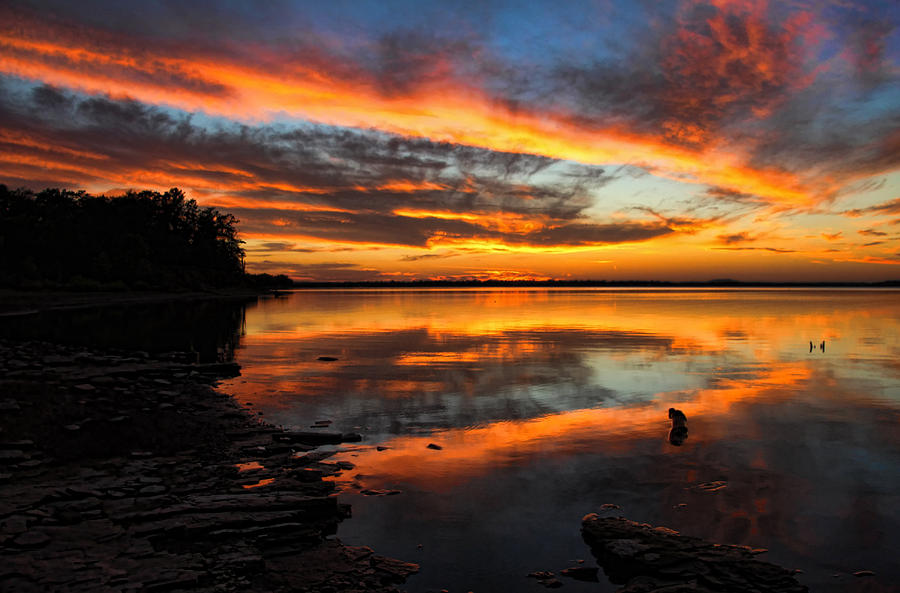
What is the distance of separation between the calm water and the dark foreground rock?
0.45 meters

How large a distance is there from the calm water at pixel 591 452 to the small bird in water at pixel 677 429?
0.30m

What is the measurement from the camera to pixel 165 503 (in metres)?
9.23

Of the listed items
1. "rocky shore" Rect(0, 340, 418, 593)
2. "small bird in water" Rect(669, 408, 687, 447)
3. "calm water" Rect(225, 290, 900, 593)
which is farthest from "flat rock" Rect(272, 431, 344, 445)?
"small bird in water" Rect(669, 408, 687, 447)

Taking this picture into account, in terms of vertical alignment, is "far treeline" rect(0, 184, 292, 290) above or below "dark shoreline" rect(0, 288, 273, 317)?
above

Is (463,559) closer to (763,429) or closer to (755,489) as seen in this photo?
(755,489)

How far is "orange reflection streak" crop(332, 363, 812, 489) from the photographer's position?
1253cm

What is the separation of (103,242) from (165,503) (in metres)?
121

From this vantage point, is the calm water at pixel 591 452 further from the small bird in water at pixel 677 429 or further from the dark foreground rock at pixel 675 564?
the dark foreground rock at pixel 675 564

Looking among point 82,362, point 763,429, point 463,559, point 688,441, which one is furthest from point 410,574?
point 82,362

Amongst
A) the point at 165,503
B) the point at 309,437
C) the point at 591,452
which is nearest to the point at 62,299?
the point at 309,437

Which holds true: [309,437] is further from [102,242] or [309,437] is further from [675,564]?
[102,242]

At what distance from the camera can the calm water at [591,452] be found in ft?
29.8

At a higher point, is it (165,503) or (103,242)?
(103,242)

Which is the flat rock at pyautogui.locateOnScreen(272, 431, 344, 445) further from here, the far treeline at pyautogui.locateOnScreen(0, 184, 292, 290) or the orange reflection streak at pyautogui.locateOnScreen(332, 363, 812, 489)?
the far treeline at pyautogui.locateOnScreen(0, 184, 292, 290)
